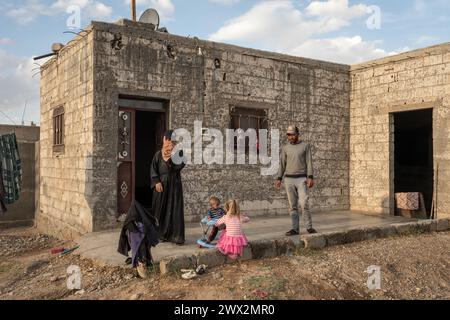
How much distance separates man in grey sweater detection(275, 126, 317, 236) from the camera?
6820 millimetres

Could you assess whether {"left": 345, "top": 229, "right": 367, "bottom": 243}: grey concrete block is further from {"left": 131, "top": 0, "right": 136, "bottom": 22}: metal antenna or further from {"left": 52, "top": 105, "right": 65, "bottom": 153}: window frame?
{"left": 131, "top": 0, "right": 136, "bottom": 22}: metal antenna

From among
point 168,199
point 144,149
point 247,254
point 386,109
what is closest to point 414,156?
point 386,109

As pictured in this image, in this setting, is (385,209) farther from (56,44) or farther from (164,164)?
(56,44)

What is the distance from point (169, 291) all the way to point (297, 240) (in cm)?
238

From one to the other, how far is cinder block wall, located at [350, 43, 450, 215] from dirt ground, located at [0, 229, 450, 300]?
3.30 metres

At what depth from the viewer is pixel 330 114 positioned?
35.2 feet

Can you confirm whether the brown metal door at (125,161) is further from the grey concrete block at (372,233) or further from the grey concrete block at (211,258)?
the grey concrete block at (372,233)

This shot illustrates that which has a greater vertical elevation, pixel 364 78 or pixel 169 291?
pixel 364 78

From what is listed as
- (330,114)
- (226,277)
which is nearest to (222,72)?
(330,114)

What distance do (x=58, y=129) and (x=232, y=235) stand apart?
228 inches

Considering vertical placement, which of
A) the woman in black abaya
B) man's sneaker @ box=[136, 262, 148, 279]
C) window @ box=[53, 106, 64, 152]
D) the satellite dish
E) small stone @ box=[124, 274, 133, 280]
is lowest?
small stone @ box=[124, 274, 133, 280]

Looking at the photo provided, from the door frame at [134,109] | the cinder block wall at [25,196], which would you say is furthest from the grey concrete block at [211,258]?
the cinder block wall at [25,196]

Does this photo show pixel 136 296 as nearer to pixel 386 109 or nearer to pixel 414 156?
pixel 386 109

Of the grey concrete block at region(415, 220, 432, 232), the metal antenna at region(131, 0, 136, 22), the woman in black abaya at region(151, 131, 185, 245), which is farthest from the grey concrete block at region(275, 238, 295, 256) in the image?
the metal antenna at region(131, 0, 136, 22)
